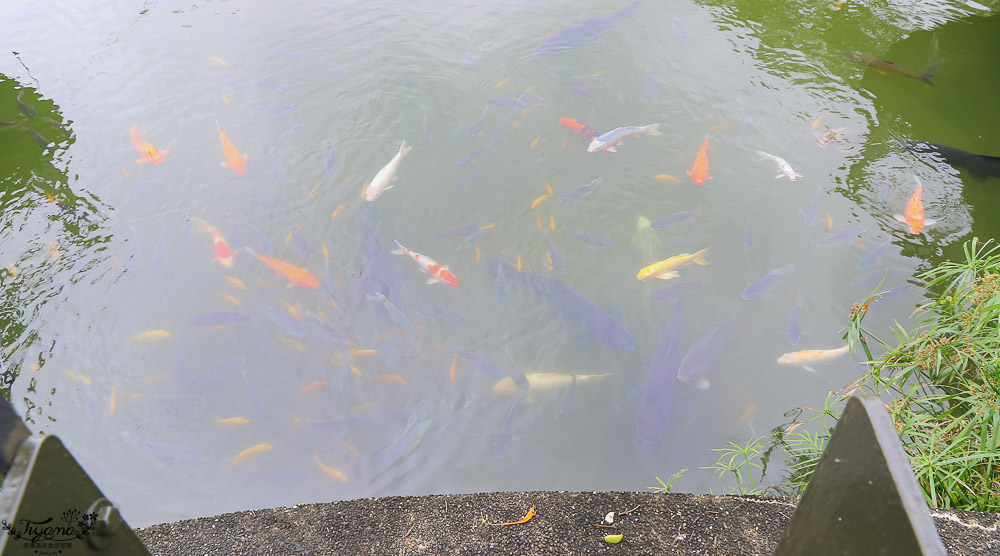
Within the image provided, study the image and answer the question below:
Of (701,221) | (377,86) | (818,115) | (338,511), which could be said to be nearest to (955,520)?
(338,511)

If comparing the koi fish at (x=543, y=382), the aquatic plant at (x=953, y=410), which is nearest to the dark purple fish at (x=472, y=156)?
the koi fish at (x=543, y=382)

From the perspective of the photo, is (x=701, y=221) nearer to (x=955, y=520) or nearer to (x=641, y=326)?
(x=641, y=326)

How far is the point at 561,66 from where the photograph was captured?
5258mm

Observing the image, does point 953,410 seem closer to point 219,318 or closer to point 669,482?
point 669,482

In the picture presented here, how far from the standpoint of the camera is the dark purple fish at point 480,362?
3334 millimetres

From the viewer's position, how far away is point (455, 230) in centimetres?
408

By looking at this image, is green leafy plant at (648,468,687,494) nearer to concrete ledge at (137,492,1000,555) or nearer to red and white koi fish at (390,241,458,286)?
concrete ledge at (137,492,1000,555)

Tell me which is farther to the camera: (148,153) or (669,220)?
(148,153)

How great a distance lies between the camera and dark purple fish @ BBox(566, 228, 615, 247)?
Answer: 156 inches

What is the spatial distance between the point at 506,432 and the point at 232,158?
10.4 feet

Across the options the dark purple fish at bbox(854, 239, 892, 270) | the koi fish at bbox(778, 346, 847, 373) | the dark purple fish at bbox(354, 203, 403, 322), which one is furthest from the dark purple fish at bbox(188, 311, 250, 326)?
the dark purple fish at bbox(854, 239, 892, 270)

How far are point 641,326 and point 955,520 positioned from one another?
1.84 metres

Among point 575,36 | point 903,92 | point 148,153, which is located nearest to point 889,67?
point 903,92

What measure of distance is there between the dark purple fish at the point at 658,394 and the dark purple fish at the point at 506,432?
2.19 ft
